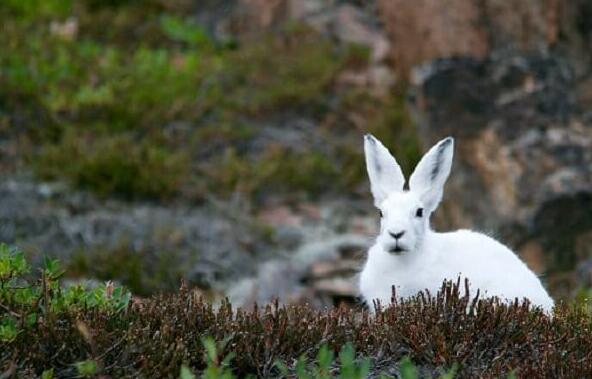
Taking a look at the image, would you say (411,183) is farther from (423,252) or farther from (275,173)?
(275,173)

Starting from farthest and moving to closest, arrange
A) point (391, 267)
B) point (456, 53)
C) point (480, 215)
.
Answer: point (456, 53)
point (480, 215)
point (391, 267)

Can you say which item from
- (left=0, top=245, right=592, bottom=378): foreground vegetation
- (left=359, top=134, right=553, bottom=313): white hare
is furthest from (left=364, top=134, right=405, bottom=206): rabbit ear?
(left=0, top=245, right=592, bottom=378): foreground vegetation

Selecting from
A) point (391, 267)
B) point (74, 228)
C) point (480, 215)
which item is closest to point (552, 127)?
point (480, 215)

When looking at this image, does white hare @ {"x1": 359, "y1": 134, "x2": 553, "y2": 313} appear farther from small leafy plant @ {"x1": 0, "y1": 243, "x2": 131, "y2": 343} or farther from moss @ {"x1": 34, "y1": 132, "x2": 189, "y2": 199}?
moss @ {"x1": 34, "y1": 132, "x2": 189, "y2": 199}

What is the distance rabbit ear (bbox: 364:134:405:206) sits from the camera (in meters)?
6.36

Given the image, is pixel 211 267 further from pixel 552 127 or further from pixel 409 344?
pixel 409 344

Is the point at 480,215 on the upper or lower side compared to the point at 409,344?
upper

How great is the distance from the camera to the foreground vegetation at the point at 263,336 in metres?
4.94

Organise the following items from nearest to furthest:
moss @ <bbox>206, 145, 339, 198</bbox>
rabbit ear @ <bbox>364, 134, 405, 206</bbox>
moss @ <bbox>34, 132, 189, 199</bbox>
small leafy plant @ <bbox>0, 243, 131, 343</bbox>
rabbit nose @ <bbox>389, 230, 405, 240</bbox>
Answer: small leafy plant @ <bbox>0, 243, 131, 343</bbox> < rabbit nose @ <bbox>389, 230, 405, 240</bbox> < rabbit ear @ <bbox>364, 134, 405, 206</bbox> < moss @ <bbox>34, 132, 189, 199</bbox> < moss @ <bbox>206, 145, 339, 198</bbox>

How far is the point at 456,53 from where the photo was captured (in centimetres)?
1254

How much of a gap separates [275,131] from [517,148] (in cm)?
316

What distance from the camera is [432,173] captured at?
6.42m

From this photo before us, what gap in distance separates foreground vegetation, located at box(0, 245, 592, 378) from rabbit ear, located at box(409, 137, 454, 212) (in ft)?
2.90

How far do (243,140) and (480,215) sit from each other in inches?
119
